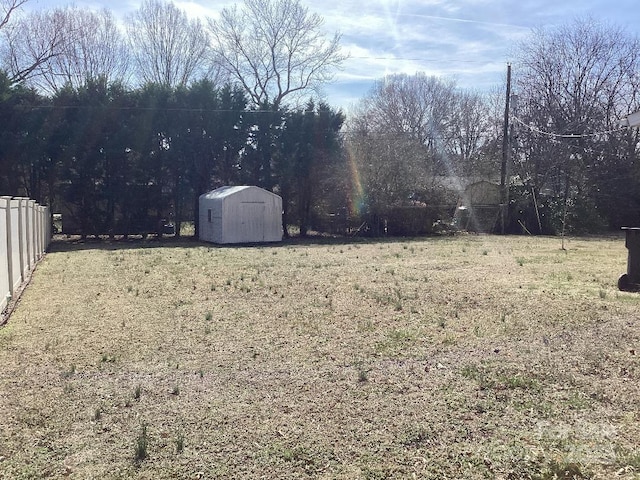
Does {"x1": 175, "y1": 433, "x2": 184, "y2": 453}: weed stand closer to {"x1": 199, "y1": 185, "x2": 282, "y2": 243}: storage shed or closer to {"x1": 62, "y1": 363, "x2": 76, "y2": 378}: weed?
{"x1": 62, "y1": 363, "x2": 76, "y2": 378}: weed

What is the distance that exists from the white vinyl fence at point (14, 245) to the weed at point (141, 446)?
174 inches

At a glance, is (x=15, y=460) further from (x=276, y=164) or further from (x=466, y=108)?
(x=466, y=108)

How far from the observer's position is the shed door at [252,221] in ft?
63.6

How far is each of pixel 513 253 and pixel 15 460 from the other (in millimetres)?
13950

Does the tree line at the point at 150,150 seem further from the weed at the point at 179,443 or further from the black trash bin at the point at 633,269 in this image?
the weed at the point at 179,443

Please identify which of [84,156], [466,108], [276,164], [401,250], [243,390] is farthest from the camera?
[466,108]

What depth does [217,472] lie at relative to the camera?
9.66ft

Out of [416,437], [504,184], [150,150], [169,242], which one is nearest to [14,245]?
[416,437]

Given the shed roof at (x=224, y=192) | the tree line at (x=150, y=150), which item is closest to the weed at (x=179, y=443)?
the shed roof at (x=224, y=192)

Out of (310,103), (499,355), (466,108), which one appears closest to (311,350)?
(499,355)

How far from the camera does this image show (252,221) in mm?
19609

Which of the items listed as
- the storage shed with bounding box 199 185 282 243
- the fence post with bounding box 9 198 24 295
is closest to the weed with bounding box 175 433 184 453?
the fence post with bounding box 9 198 24 295

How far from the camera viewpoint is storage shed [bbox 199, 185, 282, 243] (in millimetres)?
19016

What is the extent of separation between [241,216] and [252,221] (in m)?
0.50
